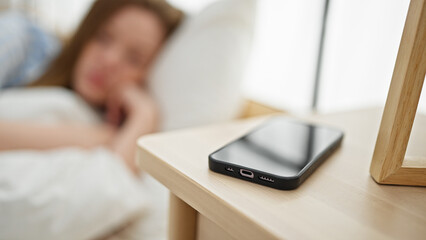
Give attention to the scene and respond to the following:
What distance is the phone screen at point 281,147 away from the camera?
0.90ft

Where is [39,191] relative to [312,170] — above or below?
below

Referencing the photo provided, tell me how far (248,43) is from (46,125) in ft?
1.84

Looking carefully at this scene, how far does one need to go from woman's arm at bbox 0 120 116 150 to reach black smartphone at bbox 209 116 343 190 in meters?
0.56

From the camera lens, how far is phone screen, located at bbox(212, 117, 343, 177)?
0.27m

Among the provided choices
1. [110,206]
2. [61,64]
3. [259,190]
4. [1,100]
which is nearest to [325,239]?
[259,190]

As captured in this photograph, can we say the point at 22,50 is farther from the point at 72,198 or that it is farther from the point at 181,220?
the point at 181,220

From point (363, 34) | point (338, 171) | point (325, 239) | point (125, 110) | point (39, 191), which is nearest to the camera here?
point (325, 239)

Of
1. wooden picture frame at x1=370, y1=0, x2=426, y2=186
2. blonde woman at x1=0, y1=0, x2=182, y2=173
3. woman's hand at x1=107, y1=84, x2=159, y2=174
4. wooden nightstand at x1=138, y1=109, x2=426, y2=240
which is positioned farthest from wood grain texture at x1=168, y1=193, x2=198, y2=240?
blonde woman at x1=0, y1=0, x2=182, y2=173

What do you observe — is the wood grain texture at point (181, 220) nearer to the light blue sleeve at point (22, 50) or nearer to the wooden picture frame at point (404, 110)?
the wooden picture frame at point (404, 110)

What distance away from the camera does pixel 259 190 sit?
248 mm

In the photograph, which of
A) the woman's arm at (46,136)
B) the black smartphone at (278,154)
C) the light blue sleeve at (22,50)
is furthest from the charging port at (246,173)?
the light blue sleeve at (22,50)

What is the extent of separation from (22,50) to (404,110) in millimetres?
1214

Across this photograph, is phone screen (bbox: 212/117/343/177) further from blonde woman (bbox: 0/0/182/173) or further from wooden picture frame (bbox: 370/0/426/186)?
blonde woman (bbox: 0/0/182/173)

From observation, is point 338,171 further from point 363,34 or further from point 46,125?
point 46,125
